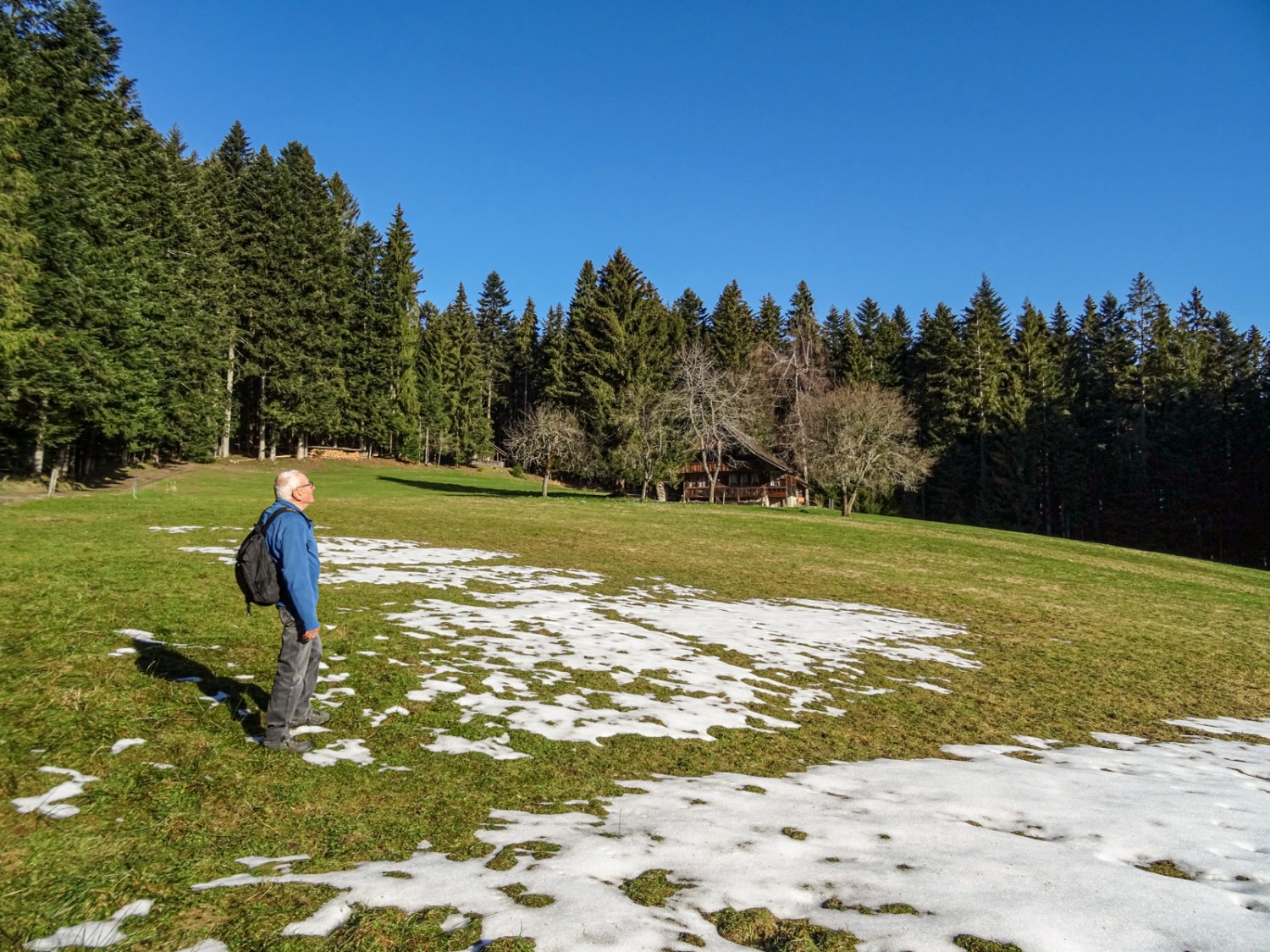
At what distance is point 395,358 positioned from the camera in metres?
61.1

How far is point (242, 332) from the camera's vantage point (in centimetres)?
4900

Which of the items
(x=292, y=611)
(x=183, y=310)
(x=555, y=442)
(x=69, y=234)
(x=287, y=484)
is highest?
(x=183, y=310)

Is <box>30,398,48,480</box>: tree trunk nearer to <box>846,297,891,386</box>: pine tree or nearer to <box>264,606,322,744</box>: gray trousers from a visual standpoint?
<box>264,606,322,744</box>: gray trousers

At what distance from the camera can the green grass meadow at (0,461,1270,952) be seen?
3.48 meters

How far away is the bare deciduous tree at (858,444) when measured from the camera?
41.2m

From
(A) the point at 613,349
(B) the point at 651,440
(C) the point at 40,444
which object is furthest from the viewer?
(A) the point at 613,349

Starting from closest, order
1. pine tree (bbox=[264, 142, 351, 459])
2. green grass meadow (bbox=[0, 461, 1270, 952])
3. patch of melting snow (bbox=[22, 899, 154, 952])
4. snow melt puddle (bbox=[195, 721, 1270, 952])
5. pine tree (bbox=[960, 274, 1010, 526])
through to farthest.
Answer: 1. patch of melting snow (bbox=[22, 899, 154, 952])
2. snow melt puddle (bbox=[195, 721, 1270, 952])
3. green grass meadow (bbox=[0, 461, 1270, 952])
4. pine tree (bbox=[264, 142, 351, 459])
5. pine tree (bbox=[960, 274, 1010, 526])

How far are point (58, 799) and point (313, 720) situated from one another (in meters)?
1.78

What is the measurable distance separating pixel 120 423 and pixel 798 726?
32.5 meters

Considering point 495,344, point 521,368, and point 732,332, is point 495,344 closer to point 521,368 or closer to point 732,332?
point 521,368

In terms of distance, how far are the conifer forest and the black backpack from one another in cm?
2075

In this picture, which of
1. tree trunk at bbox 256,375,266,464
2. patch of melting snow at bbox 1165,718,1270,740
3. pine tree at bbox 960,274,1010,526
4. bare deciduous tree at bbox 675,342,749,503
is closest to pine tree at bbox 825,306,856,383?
pine tree at bbox 960,274,1010,526

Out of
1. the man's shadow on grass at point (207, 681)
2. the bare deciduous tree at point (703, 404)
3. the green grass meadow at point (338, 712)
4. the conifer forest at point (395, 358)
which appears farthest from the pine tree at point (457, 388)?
the man's shadow on grass at point (207, 681)

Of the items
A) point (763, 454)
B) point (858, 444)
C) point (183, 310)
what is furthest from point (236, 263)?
point (858, 444)
